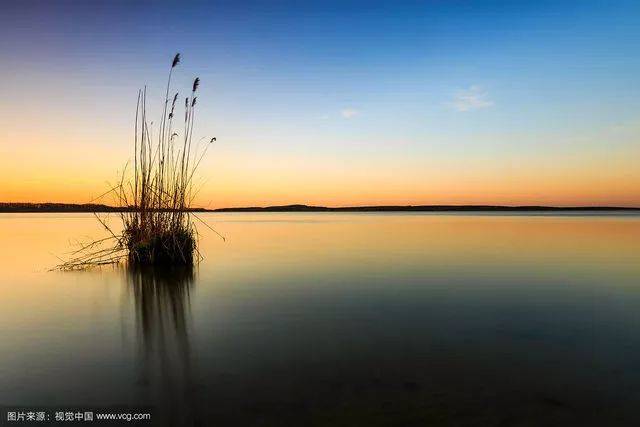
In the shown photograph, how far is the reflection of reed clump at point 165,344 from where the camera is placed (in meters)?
2.98

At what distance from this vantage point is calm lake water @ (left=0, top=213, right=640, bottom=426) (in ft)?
9.57

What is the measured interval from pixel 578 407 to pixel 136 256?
364 inches

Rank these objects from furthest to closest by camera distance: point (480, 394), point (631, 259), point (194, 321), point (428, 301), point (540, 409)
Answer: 1. point (631, 259)
2. point (428, 301)
3. point (194, 321)
4. point (480, 394)
5. point (540, 409)

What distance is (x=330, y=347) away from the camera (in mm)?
4195

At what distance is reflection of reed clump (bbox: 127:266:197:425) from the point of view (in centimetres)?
298

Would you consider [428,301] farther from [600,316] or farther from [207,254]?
[207,254]

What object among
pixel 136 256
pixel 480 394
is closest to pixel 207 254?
pixel 136 256

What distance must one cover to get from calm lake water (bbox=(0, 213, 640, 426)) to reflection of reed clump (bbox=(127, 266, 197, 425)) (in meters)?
0.02

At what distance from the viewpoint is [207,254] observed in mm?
12852

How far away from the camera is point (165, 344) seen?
Answer: 432 cm

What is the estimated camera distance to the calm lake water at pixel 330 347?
9.57ft

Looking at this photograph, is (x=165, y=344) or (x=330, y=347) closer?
(x=330, y=347)

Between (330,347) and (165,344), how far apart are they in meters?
1.73

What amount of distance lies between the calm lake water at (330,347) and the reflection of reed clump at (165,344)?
0.02 m
